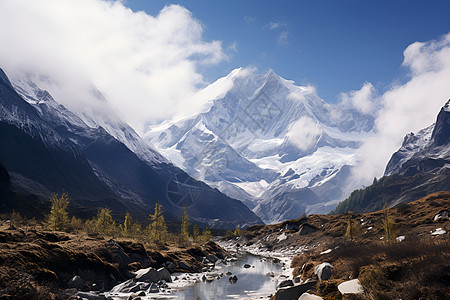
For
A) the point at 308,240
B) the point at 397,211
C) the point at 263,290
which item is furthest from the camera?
the point at 308,240

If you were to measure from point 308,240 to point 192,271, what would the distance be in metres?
59.7

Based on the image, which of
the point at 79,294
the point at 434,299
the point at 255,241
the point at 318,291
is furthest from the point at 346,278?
the point at 255,241

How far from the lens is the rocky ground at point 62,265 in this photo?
2036cm

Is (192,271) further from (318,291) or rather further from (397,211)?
(397,211)

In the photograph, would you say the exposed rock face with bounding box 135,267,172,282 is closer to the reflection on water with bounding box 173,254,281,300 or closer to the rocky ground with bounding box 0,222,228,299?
the rocky ground with bounding box 0,222,228,299

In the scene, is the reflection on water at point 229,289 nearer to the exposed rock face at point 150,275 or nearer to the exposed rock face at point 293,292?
the exposed rock face at point 150,275

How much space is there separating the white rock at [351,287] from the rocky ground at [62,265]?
1837cm

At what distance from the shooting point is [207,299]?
32.5 meters

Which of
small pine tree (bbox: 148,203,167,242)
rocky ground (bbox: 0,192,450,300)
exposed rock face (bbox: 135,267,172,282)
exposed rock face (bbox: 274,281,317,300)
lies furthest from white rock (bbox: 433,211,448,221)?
small pine tree (bbox: 148,203,167,242)

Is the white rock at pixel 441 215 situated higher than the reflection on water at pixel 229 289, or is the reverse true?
the white rock at pixel 441 215

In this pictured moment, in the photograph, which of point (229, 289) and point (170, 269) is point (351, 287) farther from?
point (170, 269)

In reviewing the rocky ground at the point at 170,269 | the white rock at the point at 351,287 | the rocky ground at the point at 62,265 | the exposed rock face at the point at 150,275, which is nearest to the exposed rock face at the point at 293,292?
the rocky ground at the point at 170,269

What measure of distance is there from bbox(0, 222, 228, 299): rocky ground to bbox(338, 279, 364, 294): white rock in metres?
18.4

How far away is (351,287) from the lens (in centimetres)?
1870
